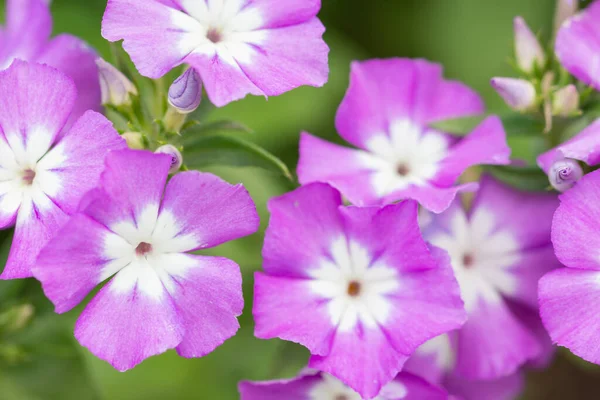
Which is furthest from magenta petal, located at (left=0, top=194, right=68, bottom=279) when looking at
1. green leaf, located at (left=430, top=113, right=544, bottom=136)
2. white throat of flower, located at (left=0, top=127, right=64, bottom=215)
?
green leaf, located at (left=430, top=113, right=544, bottom=136)

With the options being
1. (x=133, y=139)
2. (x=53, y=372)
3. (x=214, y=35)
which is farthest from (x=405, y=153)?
(x=53, y=372)

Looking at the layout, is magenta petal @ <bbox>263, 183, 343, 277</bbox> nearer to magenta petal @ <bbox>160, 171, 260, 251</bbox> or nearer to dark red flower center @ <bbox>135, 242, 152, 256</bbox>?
magenta petal @ <bbox>160, 171, 260, 251</bbox>

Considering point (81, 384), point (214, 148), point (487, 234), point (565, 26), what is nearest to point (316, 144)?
point (214, 148)

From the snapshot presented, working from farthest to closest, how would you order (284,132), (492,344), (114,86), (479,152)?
1. (284,132)
2. (492,344)
3. (479,152)
4. (114,86)

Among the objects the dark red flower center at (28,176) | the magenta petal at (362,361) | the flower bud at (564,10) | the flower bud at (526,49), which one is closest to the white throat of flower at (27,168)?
the dark red flower center at (28,176)

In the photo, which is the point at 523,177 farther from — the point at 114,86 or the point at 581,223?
the point at 114,86

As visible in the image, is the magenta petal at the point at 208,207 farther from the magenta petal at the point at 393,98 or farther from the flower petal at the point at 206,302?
the magenta petal at the point at 393,98

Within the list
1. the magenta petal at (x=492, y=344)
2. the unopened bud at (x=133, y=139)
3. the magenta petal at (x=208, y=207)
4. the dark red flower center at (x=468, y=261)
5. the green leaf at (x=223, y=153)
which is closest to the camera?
the magenta petal at (x=208, y=207)
